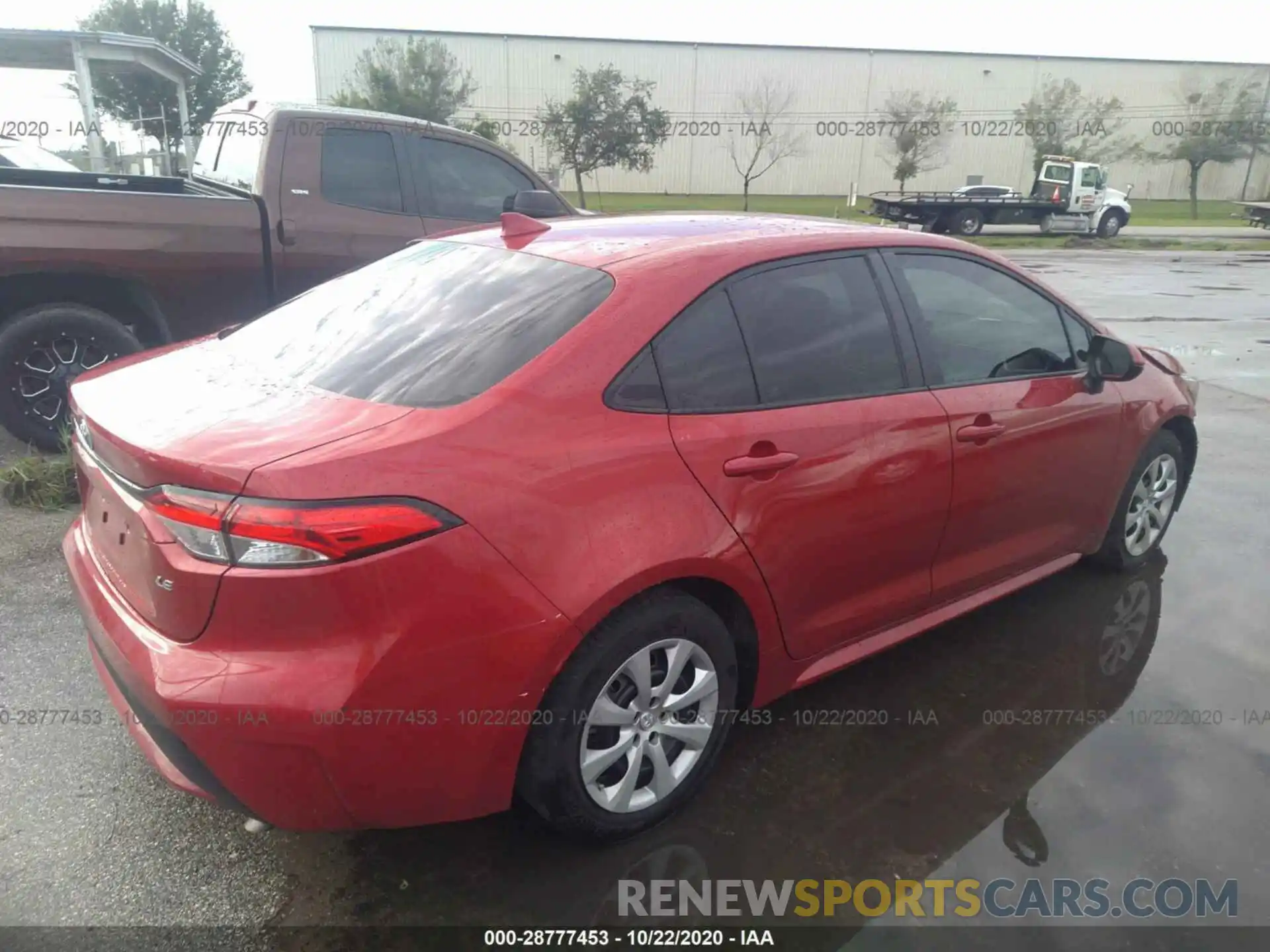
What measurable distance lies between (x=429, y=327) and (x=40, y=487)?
3.28 m

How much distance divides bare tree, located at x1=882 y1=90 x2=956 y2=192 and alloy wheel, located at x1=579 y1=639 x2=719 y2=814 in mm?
50242

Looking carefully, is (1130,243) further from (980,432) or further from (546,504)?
(546,504)

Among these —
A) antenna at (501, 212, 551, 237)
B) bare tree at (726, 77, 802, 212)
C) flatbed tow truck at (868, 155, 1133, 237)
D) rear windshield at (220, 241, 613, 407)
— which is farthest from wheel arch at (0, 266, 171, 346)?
bare tree at (726, 77, 802, 212)

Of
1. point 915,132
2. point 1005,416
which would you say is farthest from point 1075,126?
point 1005,416

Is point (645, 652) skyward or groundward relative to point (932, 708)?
skyward

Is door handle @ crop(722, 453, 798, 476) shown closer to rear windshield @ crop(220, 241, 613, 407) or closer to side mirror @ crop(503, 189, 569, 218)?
rear windshield @ crop(220, 241, 613, 407)

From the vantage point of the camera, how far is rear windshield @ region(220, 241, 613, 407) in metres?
2.32

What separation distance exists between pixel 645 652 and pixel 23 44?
1555 cm

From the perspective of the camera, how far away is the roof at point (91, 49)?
12188mm

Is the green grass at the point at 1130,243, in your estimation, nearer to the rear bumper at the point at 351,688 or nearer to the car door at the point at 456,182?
the car door at the point at 456,182

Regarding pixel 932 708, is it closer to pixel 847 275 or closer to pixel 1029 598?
pixel 1029 598

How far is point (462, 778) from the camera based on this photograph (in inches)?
84.5

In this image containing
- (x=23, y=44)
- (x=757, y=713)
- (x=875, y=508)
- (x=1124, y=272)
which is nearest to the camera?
(x=875, y=508)

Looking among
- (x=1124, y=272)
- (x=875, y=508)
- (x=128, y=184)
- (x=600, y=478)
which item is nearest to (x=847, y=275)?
(x=875, y=508)
